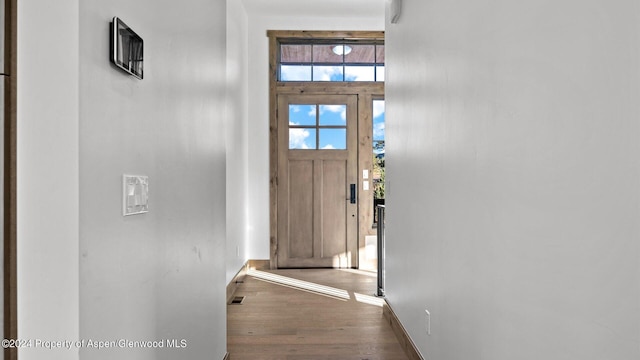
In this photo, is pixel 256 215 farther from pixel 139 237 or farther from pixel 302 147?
pixel 139 237

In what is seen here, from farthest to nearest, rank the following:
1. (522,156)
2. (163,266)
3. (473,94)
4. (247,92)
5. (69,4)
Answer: (247,92), (473,94), (163,266), (522,156), (69,4)

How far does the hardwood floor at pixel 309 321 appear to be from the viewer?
2.76 m

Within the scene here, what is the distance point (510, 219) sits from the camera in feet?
4.37

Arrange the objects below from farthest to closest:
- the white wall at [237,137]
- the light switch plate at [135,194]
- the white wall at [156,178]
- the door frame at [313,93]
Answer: the door frame at [313,93]
the white wall at [237,137]
the light switch plate at [135,194]
the white wall at [156,178]

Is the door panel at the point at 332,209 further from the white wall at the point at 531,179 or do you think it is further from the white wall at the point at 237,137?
the white wall at the point at 531,179

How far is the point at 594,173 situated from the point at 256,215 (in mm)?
Answer: 4763

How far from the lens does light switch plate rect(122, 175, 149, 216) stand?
45.3 inches

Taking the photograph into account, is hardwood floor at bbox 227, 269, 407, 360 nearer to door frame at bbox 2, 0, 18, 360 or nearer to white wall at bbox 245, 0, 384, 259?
white wall at bbox 245, 0, 384, 259

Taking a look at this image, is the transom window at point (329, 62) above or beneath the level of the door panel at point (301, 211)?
above

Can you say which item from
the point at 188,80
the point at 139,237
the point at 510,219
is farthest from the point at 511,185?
the point at 188,80

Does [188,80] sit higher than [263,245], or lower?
higher

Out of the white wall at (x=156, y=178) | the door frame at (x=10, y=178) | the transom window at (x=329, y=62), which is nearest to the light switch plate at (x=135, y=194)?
the white wall at (x=156, y=178)

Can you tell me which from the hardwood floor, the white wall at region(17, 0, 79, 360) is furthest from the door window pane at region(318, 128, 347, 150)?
the white wall at region(17, 0, 79, 360)

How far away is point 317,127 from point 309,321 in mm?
2776
